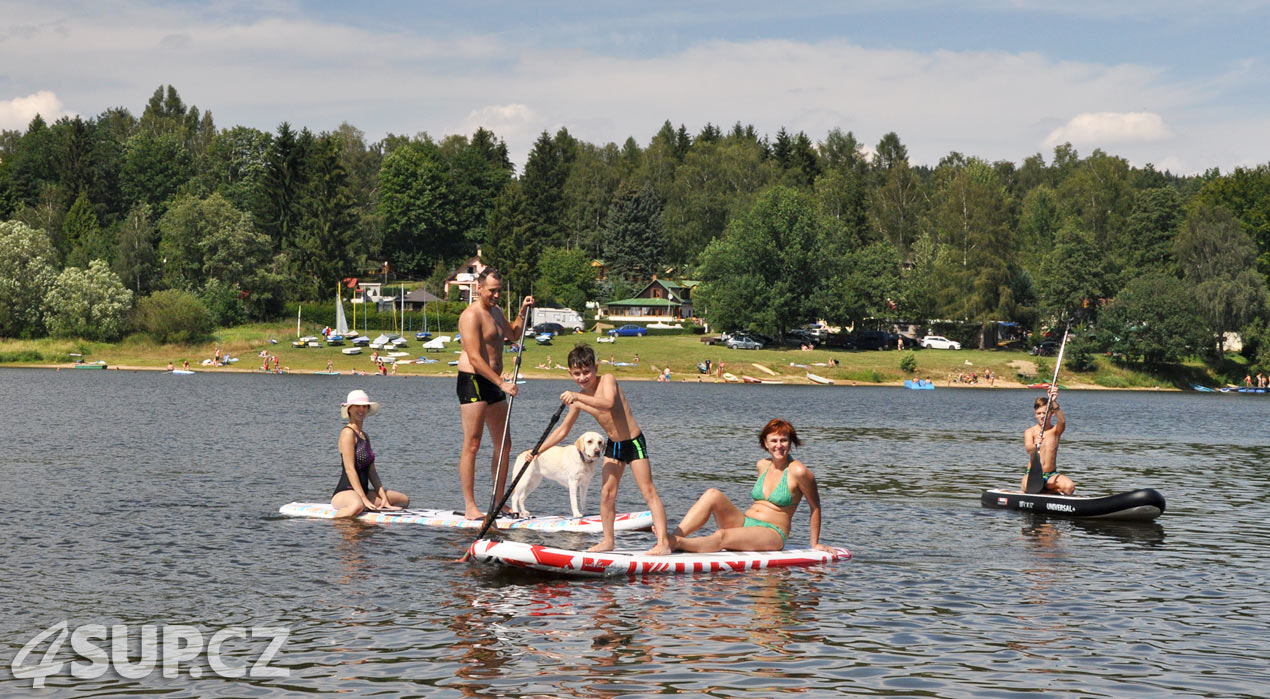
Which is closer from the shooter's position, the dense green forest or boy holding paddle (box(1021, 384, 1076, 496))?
boy holding paddle (box(1021, 384, 1076, 496))

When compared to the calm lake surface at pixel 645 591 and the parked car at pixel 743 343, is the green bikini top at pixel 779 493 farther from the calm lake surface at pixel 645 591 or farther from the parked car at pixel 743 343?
the parked car at pixel 743 343

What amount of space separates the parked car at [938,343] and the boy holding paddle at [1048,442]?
3710 inches

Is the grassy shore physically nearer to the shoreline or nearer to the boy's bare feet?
the shoreline

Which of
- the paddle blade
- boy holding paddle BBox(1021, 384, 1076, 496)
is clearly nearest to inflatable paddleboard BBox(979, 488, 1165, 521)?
the paddle blade

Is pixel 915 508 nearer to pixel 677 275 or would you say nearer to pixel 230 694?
pixel 230 694

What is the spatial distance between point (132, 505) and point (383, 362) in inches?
2991

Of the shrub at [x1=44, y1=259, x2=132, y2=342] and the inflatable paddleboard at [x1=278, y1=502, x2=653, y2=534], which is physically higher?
the shrub at [x1=44, y1=259, x2=132, y2=342]

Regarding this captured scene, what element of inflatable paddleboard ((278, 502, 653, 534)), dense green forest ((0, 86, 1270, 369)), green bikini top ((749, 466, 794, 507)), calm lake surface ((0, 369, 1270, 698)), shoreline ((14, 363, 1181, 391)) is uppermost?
dense green forest ((0, 86, 1270, 369))

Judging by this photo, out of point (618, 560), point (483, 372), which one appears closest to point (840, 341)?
point (483, 372)

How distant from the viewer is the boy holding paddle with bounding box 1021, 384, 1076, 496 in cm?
2297

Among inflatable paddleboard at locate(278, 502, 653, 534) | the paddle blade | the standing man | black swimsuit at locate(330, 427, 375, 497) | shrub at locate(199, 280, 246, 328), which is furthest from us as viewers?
shrub at locate(199, 280, 246, 328)

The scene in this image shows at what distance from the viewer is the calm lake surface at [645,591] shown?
37.3 ft

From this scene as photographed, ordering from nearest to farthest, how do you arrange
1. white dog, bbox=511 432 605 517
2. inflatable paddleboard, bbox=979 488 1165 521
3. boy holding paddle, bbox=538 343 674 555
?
boy holding paddle, bbox=538 343 674 555 → white dog, bbox=511 432 605 517 → inflatable paddleboard, bbox=979 488 1165 521

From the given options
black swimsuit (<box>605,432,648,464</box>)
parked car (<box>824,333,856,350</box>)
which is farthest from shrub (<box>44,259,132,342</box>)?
black swimsuit (<box>605,432,648,464</box>)
